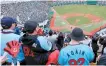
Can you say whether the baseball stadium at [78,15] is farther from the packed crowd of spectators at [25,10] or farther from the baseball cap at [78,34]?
the baseball cap at [78,34]

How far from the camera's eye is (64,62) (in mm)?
3293

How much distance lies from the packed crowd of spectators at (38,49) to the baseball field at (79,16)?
907 inches

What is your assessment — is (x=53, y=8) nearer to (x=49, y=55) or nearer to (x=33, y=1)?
(x=33, y=1)

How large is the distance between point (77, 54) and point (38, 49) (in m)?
0.51

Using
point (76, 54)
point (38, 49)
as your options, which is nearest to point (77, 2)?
point (38, 49)

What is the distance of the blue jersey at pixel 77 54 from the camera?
3.23 m

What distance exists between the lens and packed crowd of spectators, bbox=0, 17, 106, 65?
3236 mm

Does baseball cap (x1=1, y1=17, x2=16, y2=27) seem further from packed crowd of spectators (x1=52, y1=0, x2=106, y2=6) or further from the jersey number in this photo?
packed crowd of spectators (x1=52, y1=0, x2=106, y2=6)

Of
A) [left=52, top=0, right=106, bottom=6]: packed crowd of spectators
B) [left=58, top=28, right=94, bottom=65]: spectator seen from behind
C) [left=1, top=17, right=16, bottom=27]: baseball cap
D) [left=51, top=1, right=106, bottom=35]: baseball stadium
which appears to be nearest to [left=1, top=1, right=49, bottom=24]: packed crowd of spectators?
[left=51, top=1, right=106, bottom=35]: baseball stadium

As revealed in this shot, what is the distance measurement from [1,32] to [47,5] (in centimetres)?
3162

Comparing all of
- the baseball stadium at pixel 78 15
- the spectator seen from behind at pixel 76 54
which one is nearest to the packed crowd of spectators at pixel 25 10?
the baseball stadium at pixel 78 15

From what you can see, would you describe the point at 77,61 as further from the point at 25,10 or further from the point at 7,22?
the point at 25,10

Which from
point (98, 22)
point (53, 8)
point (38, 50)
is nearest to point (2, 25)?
point (38, 50)

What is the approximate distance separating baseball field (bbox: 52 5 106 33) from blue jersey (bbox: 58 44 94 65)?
23.3 metres
